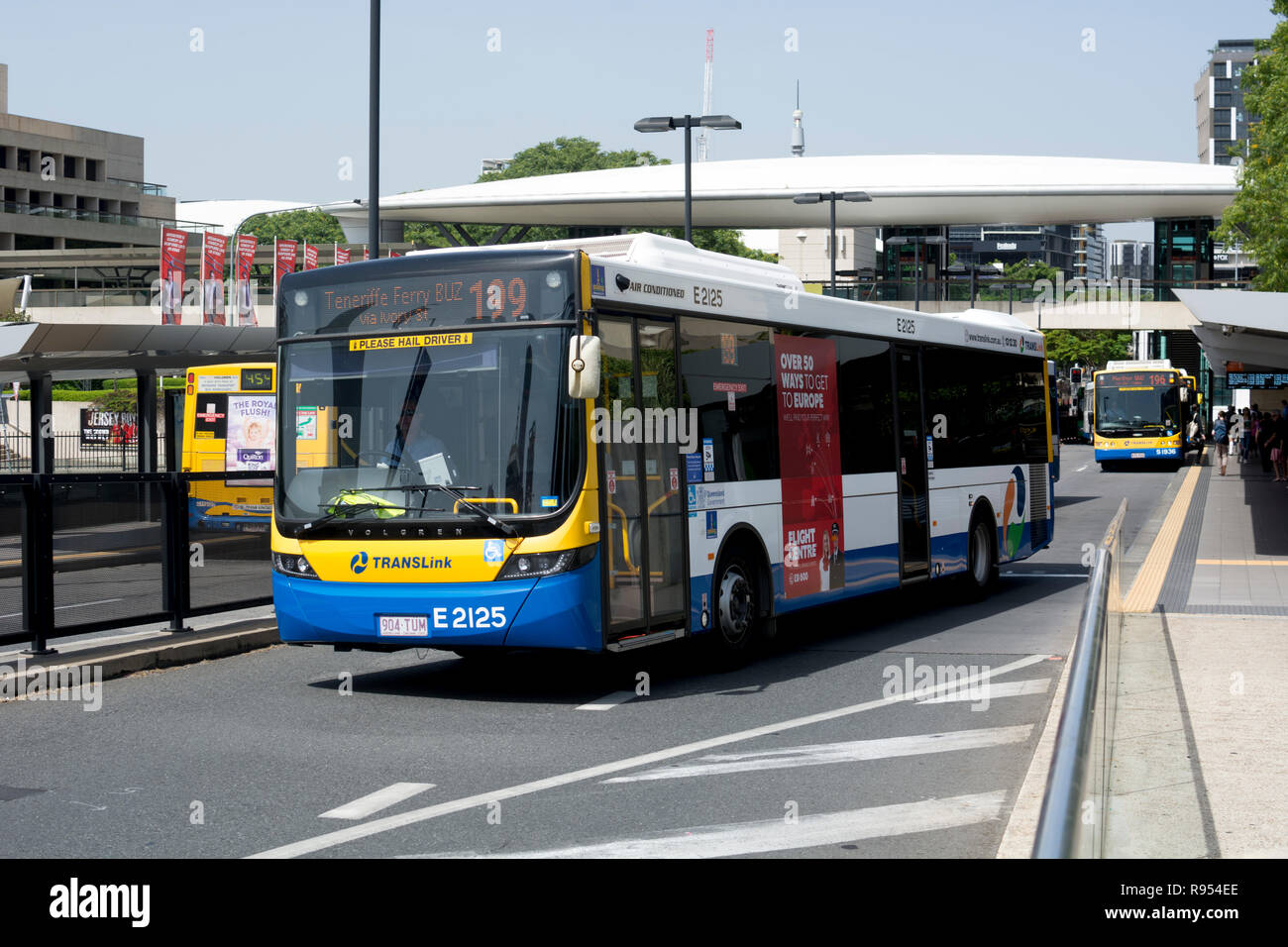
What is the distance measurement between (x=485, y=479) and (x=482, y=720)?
1515 millimetres

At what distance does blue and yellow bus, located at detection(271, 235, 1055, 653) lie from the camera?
989cm

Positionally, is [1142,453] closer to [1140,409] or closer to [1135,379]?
[1140,409]

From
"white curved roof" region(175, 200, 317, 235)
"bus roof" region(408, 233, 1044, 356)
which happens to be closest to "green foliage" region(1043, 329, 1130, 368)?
"white curved roof" region(175, 200, 317, 235)

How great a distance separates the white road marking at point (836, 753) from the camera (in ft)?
26.1

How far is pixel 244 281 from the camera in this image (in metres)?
46.6

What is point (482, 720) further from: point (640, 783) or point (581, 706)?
point (640, 783)

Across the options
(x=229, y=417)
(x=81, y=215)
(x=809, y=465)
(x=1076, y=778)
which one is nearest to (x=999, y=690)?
(x=809, y=465)

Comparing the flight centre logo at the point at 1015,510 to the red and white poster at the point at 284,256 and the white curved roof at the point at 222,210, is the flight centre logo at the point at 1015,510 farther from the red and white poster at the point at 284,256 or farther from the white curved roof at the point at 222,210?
the white curved roof at the point at 222,210

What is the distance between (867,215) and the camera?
3489 inches

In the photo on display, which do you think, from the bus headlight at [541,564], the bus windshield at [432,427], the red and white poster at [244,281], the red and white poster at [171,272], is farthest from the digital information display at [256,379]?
the red and white poster at [244,281]

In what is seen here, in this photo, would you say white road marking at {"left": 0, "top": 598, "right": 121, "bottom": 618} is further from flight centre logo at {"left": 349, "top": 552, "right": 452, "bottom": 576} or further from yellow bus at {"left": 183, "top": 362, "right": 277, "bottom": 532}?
yellow bus at {"left": 183, "top": 362, "right": 277, "bottom": 532}

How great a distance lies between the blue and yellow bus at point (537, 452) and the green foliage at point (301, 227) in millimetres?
122620

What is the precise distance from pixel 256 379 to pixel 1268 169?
24.7 meters

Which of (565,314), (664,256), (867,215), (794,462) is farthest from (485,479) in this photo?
(867,215)
